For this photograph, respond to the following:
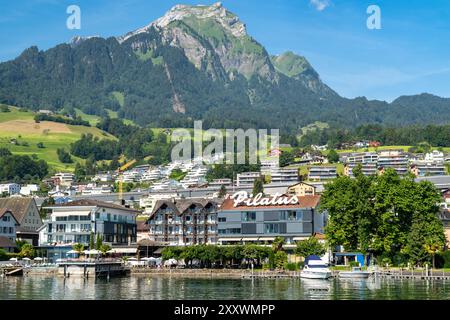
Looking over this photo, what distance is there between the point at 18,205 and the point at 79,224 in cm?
1887

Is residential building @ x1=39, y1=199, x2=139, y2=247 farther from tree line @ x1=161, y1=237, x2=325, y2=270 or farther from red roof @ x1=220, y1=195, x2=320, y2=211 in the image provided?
red roof @ x1=220, y1=195, x2=320, y2=211

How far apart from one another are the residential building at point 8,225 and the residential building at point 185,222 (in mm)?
23640

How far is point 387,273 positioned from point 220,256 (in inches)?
949

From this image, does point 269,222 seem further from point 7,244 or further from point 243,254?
point 7,244

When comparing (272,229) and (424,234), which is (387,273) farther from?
(272,229)

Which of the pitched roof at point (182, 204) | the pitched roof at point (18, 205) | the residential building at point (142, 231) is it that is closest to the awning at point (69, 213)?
the pitched roof at point (18, 205)

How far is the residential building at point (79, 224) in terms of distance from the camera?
377ft

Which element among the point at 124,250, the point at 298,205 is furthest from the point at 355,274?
the point at 124,250

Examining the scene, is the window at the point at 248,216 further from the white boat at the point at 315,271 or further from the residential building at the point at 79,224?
the white boat at the point at 315,271

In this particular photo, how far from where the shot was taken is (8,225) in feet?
390

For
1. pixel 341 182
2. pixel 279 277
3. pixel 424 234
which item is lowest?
pixel 279 277
